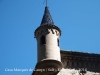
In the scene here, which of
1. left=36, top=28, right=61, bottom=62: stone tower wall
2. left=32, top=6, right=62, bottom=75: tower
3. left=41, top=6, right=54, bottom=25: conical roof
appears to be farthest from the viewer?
left=41, top=6, right=54, bottom=25: conical roof

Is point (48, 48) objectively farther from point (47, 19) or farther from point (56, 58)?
point (47, 19)

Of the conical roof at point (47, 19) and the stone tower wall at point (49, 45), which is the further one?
the conical roof at point (47, 19)

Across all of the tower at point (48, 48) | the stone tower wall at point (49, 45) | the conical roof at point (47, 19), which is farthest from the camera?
the conical roof at point (47, 19)

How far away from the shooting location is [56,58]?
19125mm

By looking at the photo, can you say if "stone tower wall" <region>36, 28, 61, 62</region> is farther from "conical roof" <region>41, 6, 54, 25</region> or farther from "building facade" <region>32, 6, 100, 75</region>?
"conical roof" <region>41, 6, 54, 25</region>

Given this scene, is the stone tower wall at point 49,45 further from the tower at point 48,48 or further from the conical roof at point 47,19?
the conical roof at point 47,19

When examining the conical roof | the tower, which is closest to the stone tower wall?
the tower

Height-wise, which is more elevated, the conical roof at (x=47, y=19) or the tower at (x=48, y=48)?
the conical roof at (x=47, y=19)

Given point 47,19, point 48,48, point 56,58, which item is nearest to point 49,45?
point 48,48

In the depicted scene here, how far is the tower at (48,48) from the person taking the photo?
18.8 metres

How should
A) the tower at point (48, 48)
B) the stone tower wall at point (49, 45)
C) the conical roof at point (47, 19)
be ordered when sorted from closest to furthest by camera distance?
the tower at point (48, 48), the stone tower wall at point (49, 45), the conical roof at point (47, 19)

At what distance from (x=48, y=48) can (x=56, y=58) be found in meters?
0.87

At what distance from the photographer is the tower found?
1883cm

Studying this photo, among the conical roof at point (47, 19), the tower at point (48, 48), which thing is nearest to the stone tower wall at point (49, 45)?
the tower at point (48, 48)
